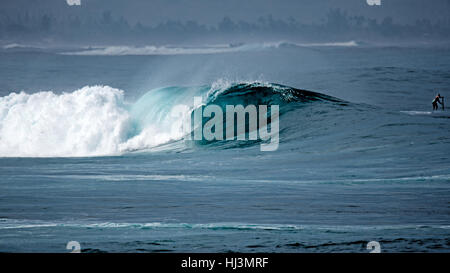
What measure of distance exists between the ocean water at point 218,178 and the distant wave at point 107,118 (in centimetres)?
6

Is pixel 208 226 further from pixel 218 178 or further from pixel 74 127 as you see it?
pixel 74 127

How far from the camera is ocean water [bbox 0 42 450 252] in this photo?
6176 mm

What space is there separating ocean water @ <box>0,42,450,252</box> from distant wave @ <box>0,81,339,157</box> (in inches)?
2.4

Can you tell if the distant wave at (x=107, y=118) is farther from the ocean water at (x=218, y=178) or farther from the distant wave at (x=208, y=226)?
the distant wave at (x=208, y=226)

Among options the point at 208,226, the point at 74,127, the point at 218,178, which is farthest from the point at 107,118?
the point at 208,226

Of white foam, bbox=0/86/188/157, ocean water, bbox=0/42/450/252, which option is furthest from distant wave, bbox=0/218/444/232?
white foam, bbox=0/86/188/157

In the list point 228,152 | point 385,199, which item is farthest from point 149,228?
point 228,152

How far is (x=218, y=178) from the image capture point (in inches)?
425

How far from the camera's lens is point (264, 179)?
10.6 m

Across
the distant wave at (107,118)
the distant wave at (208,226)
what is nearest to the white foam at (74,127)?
the distant wave at (107,118)

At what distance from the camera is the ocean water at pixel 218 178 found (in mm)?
6176

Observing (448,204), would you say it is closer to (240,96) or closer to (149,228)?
(149,228)

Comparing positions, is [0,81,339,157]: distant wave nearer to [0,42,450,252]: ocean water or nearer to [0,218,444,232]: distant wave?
[0,42,450,252]: ocean water
